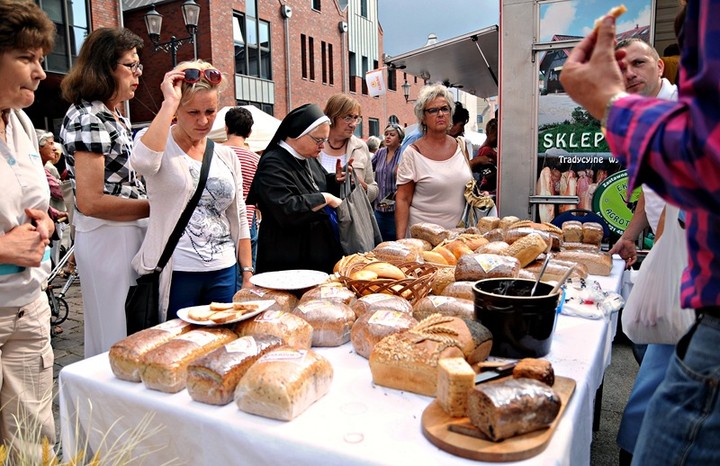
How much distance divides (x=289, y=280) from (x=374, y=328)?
737mm

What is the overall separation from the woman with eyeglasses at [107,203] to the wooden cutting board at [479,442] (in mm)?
1825

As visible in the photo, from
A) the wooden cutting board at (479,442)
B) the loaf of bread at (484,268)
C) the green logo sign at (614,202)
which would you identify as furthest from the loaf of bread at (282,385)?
the green logo sign at (614,202)

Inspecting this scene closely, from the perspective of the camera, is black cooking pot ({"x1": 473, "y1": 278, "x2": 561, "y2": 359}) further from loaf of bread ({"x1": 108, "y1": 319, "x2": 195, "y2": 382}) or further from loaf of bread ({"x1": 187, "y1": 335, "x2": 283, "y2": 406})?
loaf of bread ({"x1": 108, "y1": 319, "x2": 195, "y2": 382})

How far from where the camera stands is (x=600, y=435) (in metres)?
3.00

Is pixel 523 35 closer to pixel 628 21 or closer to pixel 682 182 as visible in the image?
pixel 628 21

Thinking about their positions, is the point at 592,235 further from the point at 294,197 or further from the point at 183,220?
the point at 183,220

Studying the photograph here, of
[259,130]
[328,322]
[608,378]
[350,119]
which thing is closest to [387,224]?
[350,119]

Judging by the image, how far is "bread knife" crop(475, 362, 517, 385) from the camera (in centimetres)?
125

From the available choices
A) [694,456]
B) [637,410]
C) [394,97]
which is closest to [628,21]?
[637,410]

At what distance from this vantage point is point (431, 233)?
3193mm

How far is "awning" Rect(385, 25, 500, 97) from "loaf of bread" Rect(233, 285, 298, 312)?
4840 mm

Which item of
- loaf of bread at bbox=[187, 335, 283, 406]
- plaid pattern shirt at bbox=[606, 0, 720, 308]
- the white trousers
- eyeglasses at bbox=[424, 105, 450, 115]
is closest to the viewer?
plaid pattern shirt at bbox=[606, 0, 720, 308]

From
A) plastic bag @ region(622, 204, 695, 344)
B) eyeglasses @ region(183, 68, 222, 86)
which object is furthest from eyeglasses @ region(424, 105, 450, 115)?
plastic bag @ region(622, 204, 695, 344)

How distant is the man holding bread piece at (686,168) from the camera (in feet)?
2.42
